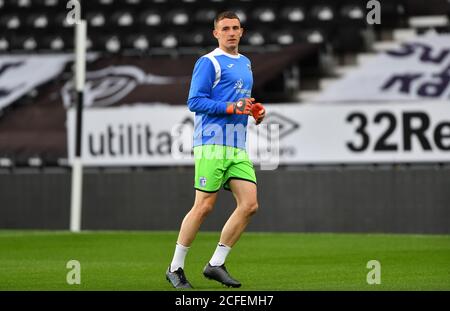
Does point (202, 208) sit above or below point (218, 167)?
below

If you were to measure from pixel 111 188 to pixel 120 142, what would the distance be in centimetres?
67

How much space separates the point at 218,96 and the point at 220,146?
1.27ft

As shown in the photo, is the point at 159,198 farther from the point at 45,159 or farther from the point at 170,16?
the point at 170,16

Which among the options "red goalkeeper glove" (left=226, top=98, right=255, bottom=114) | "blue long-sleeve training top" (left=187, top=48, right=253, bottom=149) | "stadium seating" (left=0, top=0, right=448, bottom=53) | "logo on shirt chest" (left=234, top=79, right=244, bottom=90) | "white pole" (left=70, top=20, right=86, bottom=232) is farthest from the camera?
"stadium seating" (left=0, top=0, right=448, bottom=53)

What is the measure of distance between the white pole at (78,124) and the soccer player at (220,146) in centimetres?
820

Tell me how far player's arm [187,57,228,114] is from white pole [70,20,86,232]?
826 centimetres

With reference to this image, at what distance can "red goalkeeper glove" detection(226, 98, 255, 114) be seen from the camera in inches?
385

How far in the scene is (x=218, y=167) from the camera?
32.6 ft
